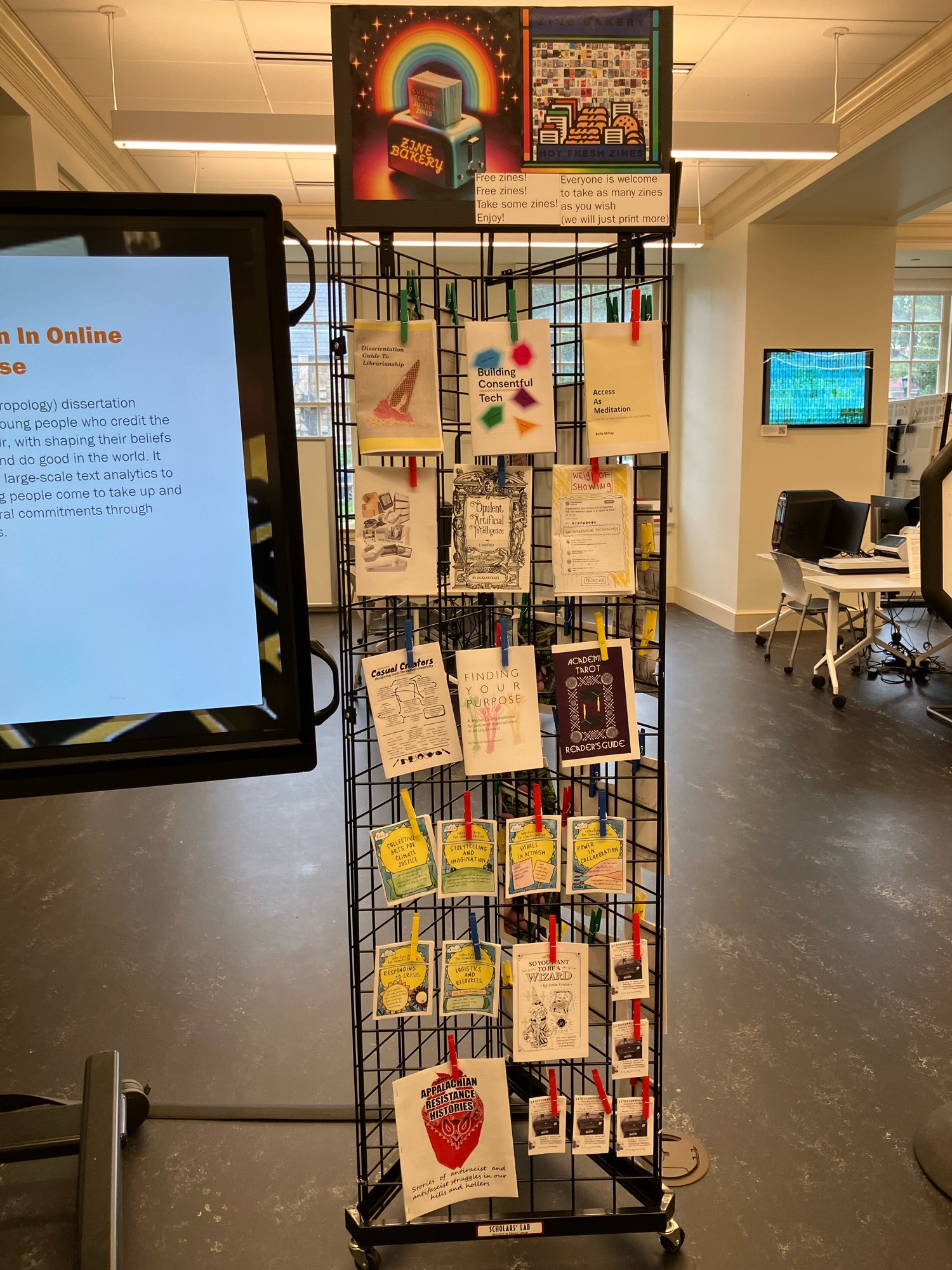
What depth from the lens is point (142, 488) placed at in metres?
0.93

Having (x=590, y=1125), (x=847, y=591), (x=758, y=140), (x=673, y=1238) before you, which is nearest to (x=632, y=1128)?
Answer: (x=590, y=1125)

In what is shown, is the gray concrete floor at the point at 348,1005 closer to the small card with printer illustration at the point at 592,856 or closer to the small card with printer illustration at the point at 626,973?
the small card with printer illustration at the point at 626,973

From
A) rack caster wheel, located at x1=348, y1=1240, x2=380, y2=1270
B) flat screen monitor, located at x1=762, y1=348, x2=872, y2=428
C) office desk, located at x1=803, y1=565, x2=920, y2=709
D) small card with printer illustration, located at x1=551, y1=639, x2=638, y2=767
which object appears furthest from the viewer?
flat screen monitor, located at x1=762, y1=348, x2=872, y2=428

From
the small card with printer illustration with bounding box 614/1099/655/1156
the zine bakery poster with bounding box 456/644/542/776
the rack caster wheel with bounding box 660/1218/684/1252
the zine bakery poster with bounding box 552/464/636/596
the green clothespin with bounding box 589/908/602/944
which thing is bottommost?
the rack caster wheel with bounding box 660/1218/684/1252

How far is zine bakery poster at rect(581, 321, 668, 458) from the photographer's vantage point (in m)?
1.21

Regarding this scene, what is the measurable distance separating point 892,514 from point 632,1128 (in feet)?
18.5

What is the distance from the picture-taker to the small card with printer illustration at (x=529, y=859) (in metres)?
1.30

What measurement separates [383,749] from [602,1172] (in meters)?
0.98

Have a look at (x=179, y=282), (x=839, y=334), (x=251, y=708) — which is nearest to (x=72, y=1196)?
(x=251, y=708)

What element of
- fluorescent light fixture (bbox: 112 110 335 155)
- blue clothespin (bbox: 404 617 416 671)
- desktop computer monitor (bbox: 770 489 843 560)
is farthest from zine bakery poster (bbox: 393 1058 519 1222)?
desktop computer monitor (bbox: 770 489 843 560)

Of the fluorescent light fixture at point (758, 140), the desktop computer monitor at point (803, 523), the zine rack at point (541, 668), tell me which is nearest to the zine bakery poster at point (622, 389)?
the zine rack at point (541, 668)

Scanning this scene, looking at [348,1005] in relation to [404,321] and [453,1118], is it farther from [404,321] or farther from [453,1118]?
[404,321]

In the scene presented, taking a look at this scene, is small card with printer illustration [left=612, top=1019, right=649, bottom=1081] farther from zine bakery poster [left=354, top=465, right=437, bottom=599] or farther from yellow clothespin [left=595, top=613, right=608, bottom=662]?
zine bakery poster [left=354, top=465, right=437, bottom=599]

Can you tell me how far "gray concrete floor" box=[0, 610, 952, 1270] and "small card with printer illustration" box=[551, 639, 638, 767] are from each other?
2.87 ft
